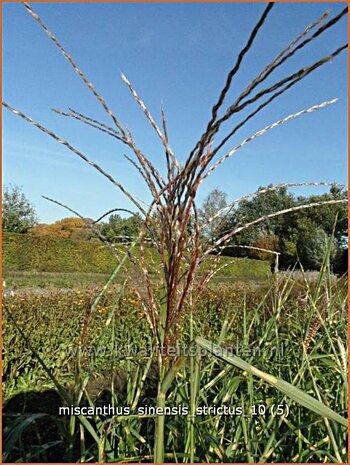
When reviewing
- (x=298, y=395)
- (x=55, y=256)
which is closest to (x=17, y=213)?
(x=55, y=256)

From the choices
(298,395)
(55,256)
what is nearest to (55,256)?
(55,256)

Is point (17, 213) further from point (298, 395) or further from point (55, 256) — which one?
point (298, 395)

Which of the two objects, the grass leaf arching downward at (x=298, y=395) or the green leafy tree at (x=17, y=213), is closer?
the grass leaf arching downward at (x=298, y=395)

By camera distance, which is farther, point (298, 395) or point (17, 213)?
point (17, 213)

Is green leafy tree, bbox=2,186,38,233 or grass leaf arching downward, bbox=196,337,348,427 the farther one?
green leafy tree, bbox=2,186,38,233

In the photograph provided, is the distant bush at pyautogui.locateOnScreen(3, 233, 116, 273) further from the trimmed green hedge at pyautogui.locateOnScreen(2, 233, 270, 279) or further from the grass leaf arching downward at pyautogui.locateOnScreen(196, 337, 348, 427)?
the grass leaf arching downward at pyautogui.locateOnScreen(196, 337, 348, 427)

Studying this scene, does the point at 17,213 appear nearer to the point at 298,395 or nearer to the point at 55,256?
the point at 55,256

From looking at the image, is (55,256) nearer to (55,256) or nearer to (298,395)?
(55,256)

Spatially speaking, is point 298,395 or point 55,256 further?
point 55,256

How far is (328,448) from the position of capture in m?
1.27

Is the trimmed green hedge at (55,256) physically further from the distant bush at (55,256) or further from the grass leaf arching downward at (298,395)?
the grass leaf arching downward at (298,395)

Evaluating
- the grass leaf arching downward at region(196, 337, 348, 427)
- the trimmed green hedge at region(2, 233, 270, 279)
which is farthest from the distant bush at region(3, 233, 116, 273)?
the grass leaf arching downward at region(196, 337, 348, 427)

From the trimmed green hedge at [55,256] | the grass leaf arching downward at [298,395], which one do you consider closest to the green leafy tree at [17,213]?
the trimmed green hedge at [55,256]

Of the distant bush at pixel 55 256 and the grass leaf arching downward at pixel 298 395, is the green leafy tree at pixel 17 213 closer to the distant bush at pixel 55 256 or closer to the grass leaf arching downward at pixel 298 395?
the distant bush at pixel 55 256
